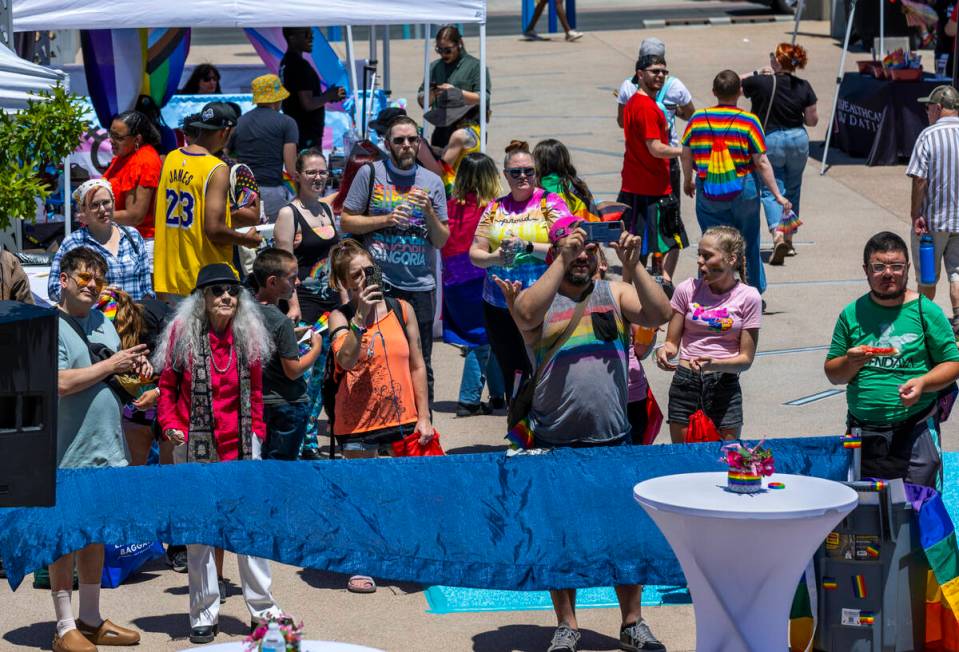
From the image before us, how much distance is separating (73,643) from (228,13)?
17.1 ft

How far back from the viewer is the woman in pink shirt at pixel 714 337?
24.2ft

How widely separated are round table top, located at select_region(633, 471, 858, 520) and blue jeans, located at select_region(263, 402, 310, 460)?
227 cm

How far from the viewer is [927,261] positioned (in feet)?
33.3

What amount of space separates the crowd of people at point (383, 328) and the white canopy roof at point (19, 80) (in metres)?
0.71

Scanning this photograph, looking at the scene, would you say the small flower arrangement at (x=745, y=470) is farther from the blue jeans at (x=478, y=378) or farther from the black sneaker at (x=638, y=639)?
the blue jeans at (x=478, y=378)

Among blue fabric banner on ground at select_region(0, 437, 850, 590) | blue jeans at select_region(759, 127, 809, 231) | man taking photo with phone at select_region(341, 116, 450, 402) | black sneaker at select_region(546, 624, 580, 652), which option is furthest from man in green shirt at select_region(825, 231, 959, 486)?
blue jeans at select_region(759, 127, 809, 231)

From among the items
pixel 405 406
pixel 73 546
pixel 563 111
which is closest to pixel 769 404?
pixel 405 406

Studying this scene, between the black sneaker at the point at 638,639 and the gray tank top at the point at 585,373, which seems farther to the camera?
the gray tank top at the point at 585,373

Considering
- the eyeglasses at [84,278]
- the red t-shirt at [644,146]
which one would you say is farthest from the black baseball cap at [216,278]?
the red t-shirt at [644,146]

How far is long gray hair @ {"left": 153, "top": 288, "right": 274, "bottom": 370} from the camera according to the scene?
22.4 ft

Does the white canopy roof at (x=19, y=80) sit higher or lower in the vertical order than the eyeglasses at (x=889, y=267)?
higher

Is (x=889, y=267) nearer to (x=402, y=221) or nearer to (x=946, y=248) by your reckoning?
(x=402, y=221)

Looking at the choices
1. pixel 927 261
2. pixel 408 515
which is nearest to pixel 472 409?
pixel 927 261

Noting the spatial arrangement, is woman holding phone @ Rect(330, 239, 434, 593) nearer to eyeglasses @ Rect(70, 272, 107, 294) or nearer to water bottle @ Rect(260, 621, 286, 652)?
eyeglasses @ Rect(70, 272, 107, 294)
